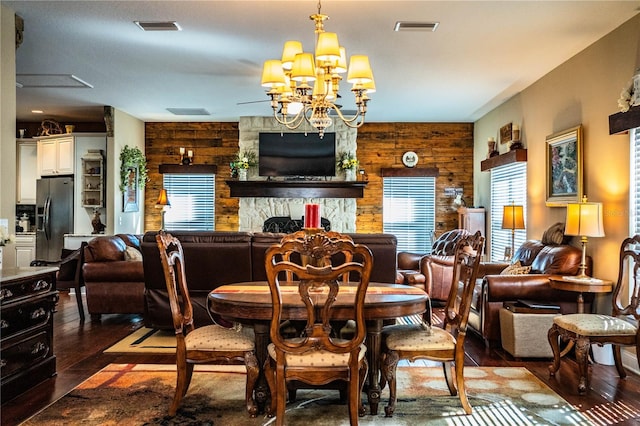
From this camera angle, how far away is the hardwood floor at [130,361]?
312cm

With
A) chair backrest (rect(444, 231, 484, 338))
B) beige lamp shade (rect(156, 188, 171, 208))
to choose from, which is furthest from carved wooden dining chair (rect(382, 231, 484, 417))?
beige lamp shade (rect(156, 188, 171, 208))

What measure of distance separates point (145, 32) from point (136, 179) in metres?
4.71

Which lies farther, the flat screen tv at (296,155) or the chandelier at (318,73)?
the flat screen tv at (296,155)

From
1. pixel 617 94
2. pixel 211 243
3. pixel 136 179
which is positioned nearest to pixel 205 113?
pixel 136 179

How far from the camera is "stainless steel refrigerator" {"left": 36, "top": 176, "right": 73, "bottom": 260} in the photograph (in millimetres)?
8273

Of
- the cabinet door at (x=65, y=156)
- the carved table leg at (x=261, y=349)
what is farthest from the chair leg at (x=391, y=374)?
the cabinet door at (x=65, y=156)

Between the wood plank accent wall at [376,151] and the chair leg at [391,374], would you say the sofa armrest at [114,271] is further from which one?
the wood plank accent wall at [376,151]

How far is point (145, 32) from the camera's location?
4.61 meters

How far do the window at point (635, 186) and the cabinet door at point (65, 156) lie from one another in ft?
25.1

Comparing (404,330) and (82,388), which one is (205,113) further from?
(404,330)

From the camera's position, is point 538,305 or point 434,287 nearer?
point 538,305

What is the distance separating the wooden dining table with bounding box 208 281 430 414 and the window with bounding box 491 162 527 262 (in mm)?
4199

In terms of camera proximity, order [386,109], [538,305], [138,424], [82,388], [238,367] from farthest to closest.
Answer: [386,109] < [538,305] < [238,367] < [82,388] < [138,424]

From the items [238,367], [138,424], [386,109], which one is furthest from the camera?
[386,109]
